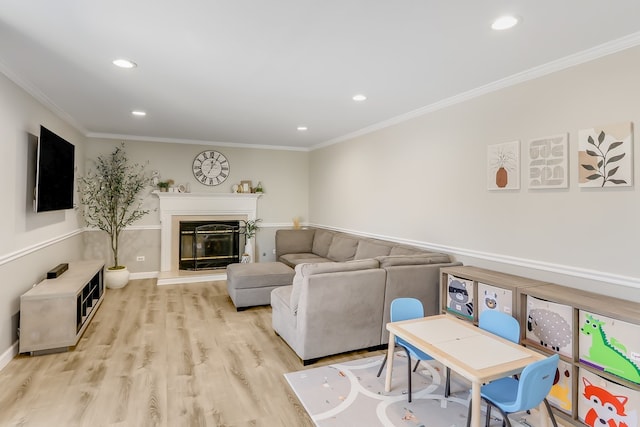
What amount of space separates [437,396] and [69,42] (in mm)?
3785

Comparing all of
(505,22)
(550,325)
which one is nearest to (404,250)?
(550,325)

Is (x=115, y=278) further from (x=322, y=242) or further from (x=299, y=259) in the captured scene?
(x=322, y=242)

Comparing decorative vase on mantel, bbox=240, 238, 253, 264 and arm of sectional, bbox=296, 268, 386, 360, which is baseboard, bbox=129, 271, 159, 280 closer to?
decorative vase on mantel, bbox=240, 238, 253, 264

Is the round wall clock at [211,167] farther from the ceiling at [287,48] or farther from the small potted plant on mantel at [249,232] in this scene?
the ceiling at [287,48]

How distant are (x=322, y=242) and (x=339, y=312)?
317 cm

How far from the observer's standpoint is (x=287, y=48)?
2.57 meters

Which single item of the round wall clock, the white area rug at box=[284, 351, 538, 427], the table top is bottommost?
the white area rug at box=[284, 351, 538, 427]

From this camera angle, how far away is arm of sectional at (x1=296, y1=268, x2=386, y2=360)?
3.07m

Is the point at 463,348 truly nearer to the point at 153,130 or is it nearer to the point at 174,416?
the point at 174,416

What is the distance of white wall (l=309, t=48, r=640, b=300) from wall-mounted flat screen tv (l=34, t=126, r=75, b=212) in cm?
399

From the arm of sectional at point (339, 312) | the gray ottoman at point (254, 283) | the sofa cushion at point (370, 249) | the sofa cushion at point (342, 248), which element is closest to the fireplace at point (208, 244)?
the gray ottoman at point (254, 283)

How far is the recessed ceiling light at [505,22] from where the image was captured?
2123 millimetres

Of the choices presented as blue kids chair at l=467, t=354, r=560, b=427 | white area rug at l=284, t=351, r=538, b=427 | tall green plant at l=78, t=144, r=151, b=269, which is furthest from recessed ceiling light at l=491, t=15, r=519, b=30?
tall green plant at l=78, t=144, r=151, b=269

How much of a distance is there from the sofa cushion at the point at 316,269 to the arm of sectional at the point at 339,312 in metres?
0.05
